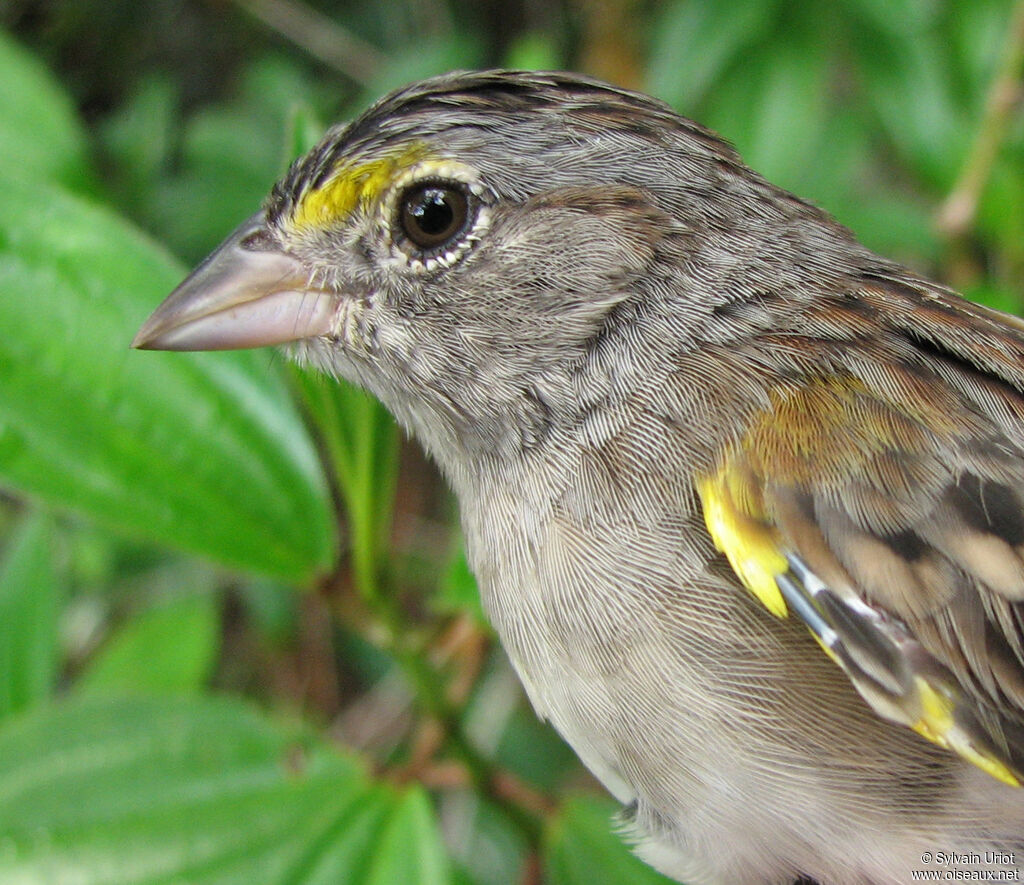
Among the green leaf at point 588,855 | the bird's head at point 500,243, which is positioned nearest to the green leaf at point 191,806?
the green leaf at point 588,855

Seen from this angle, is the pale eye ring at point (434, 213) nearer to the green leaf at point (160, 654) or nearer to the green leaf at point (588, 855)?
the green leaf at point (588, 855)

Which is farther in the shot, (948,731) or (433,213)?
(433,213)

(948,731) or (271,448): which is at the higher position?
(948,731)

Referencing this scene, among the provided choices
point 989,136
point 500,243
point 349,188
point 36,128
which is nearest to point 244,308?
point 349,188

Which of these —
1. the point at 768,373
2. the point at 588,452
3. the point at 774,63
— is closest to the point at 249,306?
the point at 588,452

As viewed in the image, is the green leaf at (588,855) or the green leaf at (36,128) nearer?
the green leaf at (588,855)

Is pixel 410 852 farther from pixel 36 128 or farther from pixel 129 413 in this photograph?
pixel 36 128

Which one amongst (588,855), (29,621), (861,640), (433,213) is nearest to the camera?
(861,640)

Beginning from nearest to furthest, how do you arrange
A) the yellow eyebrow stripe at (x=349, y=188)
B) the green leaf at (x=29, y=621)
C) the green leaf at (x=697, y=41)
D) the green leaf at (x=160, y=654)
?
the yellow eyebrow stripe at (x=349, y=188) → the green leaf at (x=29, y=621) → the green leaf at (x=160, y=654) → the green leaf at (x=697, y=41)
